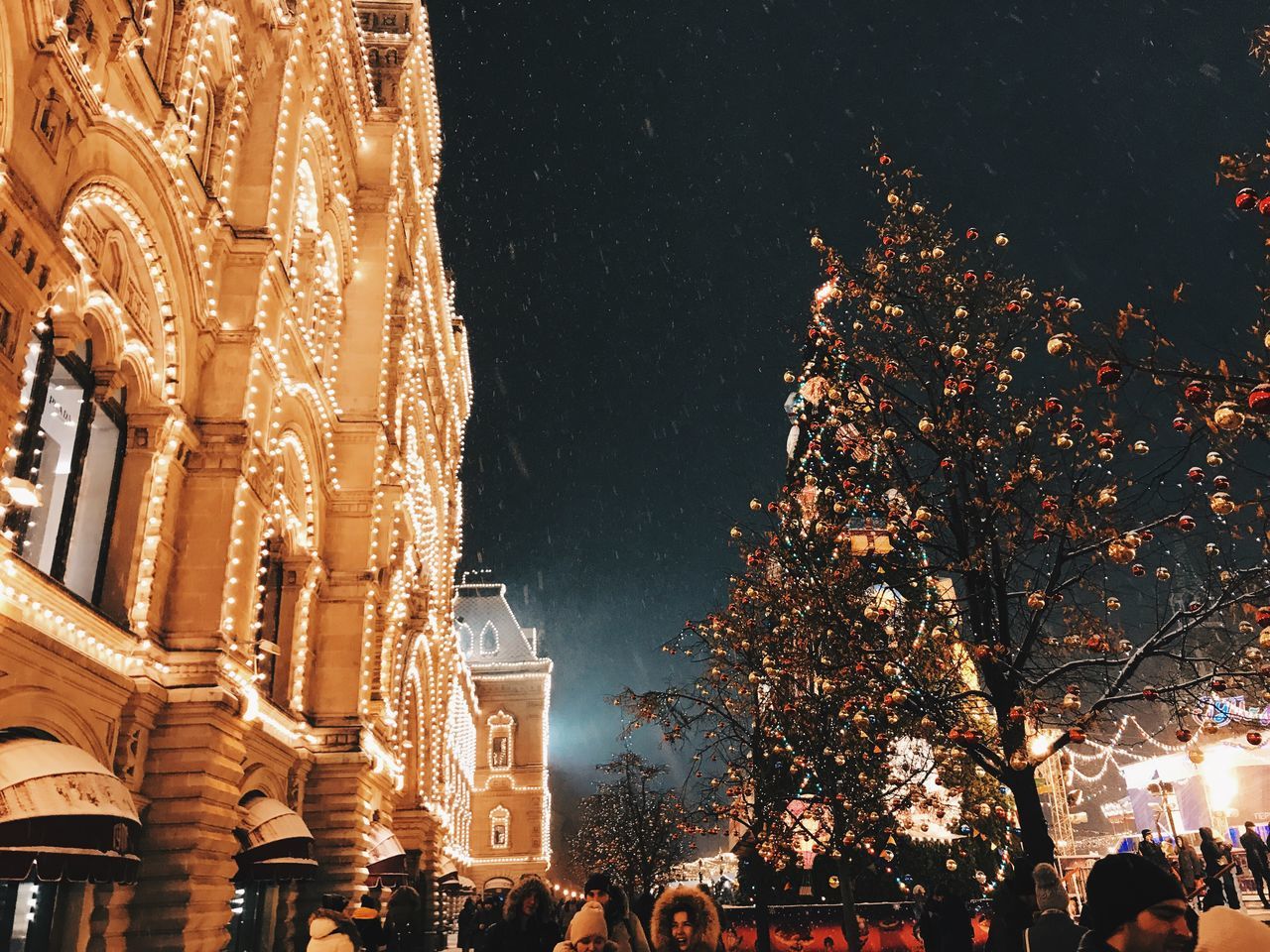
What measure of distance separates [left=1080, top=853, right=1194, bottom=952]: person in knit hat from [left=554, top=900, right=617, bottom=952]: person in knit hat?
319cm

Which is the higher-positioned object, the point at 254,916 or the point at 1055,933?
the point at 1055,933

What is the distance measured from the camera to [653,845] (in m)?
52.2

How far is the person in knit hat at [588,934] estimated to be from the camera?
587 cm

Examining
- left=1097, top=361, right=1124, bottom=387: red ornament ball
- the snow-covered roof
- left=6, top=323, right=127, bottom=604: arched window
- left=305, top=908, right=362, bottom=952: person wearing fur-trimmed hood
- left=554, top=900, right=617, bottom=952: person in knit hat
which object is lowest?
left=305, top=908, right=362, bottom=952: person wearing fur-trimmed hood

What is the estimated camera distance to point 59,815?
852 cm

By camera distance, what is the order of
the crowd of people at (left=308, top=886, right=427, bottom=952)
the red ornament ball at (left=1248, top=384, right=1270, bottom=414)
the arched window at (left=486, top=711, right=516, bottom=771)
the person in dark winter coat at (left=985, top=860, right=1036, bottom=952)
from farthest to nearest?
1. the arched window at (left=486, top=711, right=516, bottom=771)
2. the crowd of people at (left=308, top=886, right=427, bottom=952)
3. the person in dark winter coat at (left=985, top=860, right=1036, bottom=952)
4. the red ornament ball at (left=1248, top=384, right=1270, bottom=414)

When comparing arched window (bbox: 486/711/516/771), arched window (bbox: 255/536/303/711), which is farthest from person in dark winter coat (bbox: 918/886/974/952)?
arched window (bbox: 486/711/516/771)

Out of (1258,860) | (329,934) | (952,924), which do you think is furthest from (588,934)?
(1258,860)

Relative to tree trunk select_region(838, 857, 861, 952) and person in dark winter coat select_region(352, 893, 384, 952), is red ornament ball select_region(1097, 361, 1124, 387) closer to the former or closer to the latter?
person in dark winter coat select_region(352, 893, 384, 952)

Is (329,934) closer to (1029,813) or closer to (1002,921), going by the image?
(1002,921)

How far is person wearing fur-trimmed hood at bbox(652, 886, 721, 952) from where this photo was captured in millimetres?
5434

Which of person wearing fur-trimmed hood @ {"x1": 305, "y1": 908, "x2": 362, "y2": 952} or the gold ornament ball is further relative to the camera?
person wearing fur-trimmed hood @ {"x1": 305, "y1": 908, "x2": 362, "y2": 952}

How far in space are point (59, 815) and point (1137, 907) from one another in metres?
8.69

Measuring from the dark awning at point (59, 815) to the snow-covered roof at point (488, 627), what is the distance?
6081cm
